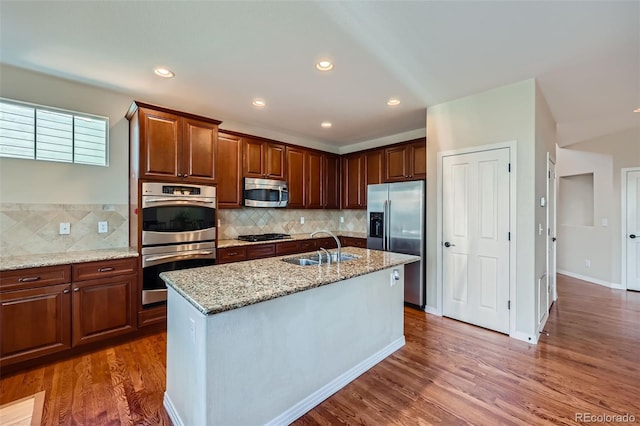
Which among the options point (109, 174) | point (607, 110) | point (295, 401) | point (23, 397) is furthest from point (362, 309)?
point (607, 110)

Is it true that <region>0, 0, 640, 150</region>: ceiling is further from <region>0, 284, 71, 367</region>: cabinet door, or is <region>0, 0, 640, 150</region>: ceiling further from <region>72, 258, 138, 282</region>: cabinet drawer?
<region>0, 284, 71, 367</region>: cabinet door

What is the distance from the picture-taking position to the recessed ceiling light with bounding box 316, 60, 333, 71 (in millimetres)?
2469

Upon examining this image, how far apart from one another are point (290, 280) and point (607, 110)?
15.1 ft

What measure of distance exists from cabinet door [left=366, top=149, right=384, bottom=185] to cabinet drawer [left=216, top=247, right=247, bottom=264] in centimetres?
243

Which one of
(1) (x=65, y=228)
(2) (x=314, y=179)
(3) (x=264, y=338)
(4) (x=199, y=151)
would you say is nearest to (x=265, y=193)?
(2) (x=314, y=179)

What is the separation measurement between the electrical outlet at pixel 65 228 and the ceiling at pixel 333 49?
4.74 feet

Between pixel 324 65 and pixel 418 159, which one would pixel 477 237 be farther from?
pixel 324 65

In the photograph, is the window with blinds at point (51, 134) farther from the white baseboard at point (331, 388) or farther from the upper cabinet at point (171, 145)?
the white baseboard at point (331, 388)

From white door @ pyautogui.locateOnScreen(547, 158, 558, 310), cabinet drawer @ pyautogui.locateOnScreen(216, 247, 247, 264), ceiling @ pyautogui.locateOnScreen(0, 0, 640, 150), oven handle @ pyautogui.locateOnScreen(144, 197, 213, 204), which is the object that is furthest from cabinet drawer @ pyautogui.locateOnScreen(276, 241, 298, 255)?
white door @ pyautogui.locateOnScreen(547, 158, 558, 310)

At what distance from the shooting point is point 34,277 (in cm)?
232

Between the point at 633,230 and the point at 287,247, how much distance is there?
219 inches

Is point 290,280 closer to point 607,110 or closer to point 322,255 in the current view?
point 322,255

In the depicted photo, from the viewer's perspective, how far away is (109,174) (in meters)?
3.11

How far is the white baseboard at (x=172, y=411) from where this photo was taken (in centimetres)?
170
